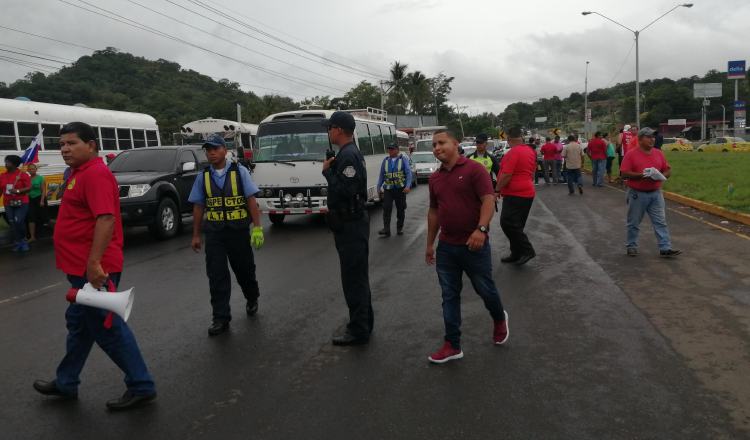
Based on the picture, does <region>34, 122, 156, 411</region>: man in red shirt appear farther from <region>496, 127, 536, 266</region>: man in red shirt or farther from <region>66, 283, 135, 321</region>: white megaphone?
<region>496, 127, 536, 266</region>: man in red shirt

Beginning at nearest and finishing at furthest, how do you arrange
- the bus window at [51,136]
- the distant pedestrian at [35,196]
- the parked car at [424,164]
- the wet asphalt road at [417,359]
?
the wet asphalt road at [417,359] → the distant pedestrian at [35,196] → the bus window at [51,136] → the parked car at [424,164]

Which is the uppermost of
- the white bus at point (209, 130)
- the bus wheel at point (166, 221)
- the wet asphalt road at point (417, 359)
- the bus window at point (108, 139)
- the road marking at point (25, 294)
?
the white bus at point (209, 130)

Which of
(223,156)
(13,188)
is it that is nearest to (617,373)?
(223,156)

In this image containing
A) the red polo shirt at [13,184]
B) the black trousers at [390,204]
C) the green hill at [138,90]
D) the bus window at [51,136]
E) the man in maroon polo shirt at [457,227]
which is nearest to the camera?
the man in maroon polo shirt at [457,227]

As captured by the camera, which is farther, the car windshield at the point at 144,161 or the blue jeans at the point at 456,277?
the car windshield at the point at 144,161

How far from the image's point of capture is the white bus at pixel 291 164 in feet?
39.9

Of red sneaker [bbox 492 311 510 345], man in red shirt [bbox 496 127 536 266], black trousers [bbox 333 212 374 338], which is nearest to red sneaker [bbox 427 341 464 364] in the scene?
red sneaker [bbox 492 311 510 345]

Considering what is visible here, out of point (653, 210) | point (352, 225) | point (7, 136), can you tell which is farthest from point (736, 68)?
point (352, 225)

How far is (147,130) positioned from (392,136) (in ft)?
26.7

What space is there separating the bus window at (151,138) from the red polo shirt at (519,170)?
48.4 feet

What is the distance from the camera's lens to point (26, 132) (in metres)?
14.3

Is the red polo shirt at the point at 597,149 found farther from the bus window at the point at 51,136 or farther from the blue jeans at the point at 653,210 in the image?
the bus window at the point at 51,136

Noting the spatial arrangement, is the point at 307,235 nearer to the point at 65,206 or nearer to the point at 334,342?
Answer: the point at 334,342

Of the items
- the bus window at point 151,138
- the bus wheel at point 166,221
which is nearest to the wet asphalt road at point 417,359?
the bus wheel at point 166,221
